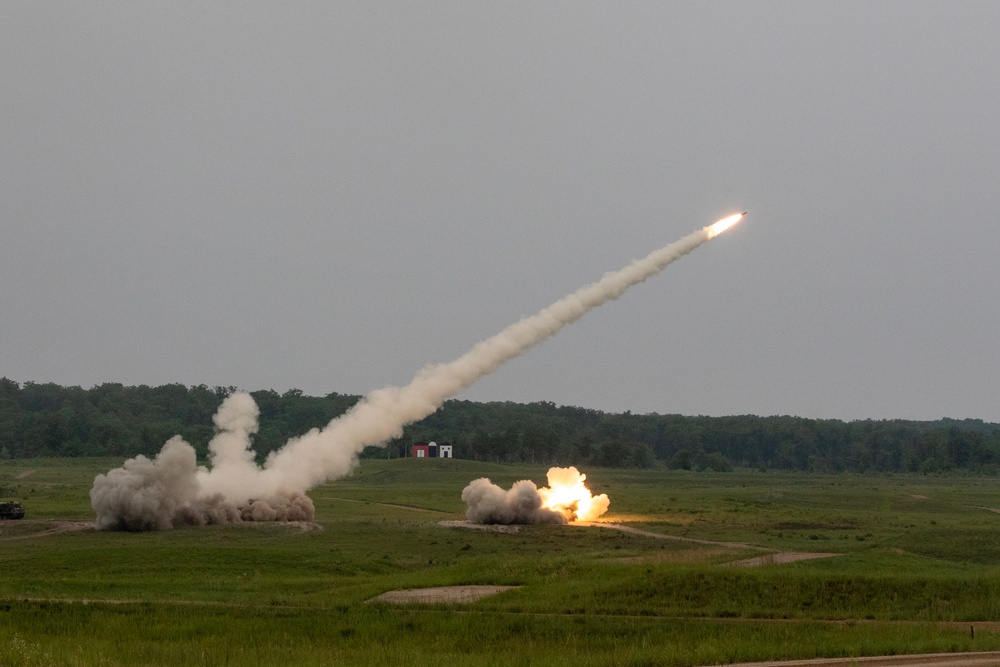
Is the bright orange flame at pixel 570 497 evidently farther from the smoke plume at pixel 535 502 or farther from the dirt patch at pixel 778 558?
the dirt patch at pixel 778 558

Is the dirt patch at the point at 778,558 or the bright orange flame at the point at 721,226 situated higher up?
the bright orange flame at the point at 721,226

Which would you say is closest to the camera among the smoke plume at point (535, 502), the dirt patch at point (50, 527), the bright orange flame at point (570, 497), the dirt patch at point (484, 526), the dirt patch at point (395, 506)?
the dirt patch at point (50, 527)

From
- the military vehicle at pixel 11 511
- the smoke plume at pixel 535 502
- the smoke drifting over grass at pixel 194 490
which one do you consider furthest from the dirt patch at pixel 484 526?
the military vehicle at pixel 11 511

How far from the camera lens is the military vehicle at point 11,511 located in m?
76.1

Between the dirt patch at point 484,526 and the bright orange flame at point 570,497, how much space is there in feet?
15.9

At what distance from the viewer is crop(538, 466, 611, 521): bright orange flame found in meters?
81.6

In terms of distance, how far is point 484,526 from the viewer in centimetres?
7706

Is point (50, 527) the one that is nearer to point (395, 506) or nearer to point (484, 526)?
point (484, 526)

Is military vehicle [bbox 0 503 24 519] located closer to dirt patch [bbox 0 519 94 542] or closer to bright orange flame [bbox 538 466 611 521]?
dirt patch [bbox 0 519 94 542]

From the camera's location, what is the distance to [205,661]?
30719mm

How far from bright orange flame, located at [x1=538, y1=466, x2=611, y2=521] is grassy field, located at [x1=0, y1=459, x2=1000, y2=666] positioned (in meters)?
3.74

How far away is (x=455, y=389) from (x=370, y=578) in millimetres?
24400

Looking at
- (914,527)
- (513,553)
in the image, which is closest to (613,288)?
(513,553)

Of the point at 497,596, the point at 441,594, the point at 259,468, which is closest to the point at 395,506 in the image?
the point at 259,468
